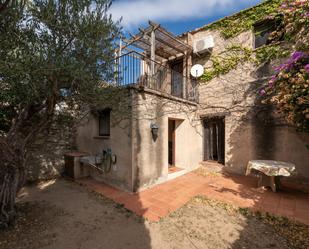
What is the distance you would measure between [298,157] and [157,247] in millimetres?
6344

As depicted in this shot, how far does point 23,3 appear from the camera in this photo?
3176 mm

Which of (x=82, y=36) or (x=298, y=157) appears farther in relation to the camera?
(x=298, y=157)

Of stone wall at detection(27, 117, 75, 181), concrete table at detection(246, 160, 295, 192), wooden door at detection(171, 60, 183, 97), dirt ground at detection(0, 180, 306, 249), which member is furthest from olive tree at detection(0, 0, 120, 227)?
wooden door at detection(171, 60, 183, 97)

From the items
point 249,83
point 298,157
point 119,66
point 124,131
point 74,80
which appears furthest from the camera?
point 249,83

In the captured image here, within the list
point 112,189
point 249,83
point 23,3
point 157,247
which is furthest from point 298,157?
point 23,3

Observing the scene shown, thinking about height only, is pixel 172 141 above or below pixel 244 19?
below

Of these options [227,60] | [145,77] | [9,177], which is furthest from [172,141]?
[9,177]

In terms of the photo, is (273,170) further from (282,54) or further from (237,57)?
(237,57)

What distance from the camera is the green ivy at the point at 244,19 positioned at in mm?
7133

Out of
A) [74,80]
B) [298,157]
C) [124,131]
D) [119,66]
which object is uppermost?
[119,66]

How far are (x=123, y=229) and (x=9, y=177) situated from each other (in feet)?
8.58

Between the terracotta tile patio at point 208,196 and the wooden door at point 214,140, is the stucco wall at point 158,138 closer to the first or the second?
the terracotta tile patio at point 208,196

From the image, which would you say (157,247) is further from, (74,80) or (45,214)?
(74,80)

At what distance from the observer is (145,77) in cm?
631
